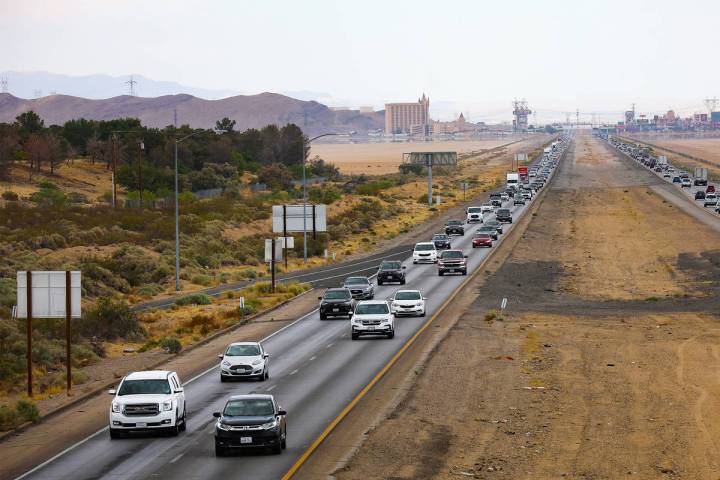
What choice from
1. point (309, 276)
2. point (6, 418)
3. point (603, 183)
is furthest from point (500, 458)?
point (603, 183)

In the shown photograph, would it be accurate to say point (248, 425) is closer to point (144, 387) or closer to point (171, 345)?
point (144, 387)

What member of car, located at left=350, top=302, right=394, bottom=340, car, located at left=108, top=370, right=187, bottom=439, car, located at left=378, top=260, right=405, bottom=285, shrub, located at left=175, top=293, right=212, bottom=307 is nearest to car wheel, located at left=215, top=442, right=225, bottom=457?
car, located at left=108, top=370, right=187, bottom=439

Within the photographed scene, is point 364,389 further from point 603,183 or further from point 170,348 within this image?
point 603,183

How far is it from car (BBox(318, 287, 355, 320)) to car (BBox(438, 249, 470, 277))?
61.5ft

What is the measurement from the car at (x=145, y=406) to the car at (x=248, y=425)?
2729mm

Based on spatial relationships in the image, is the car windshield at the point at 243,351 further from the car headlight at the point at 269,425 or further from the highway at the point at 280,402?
the car headlight at the point at 269,425

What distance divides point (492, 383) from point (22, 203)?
8025cm

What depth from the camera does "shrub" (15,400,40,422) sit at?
1304 inches

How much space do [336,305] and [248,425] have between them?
30.4 metres

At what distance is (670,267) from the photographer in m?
84.8

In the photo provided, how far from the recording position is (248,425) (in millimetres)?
26484

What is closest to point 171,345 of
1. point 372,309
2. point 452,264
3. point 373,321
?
point 373,321

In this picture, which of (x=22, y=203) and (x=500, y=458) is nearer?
(x=500, y=458)

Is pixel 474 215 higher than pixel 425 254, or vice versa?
pixel 474 215
